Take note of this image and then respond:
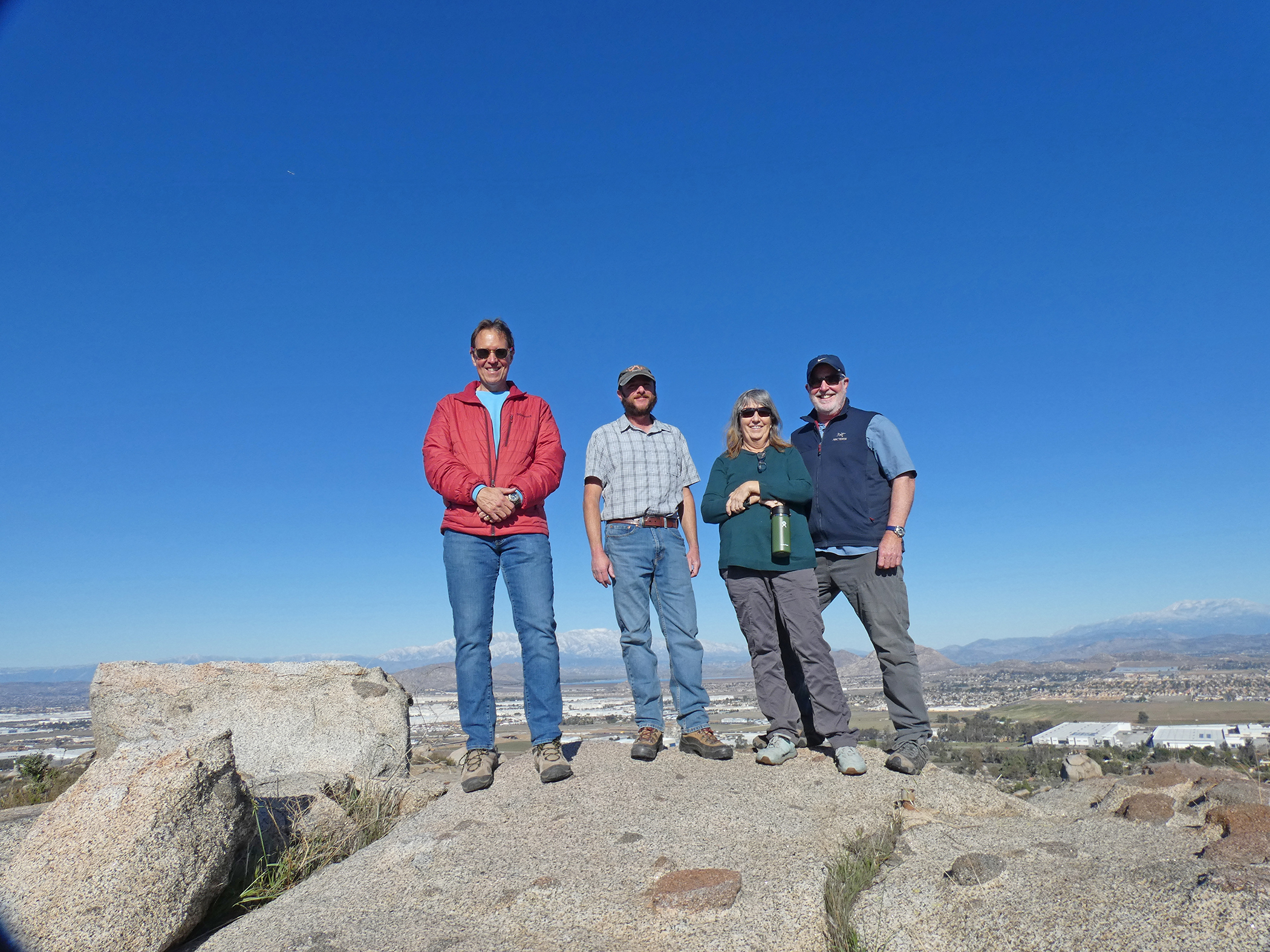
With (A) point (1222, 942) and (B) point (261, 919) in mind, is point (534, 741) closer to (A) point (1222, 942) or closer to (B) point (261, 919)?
(B) point (261, 919)

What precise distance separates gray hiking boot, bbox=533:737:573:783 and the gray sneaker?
7.13 feet

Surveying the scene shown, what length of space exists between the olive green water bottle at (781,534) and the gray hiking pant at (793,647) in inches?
7.6

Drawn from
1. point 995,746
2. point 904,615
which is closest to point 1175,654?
point 995,746

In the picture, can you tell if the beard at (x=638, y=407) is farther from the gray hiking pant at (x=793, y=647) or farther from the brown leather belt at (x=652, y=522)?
the gray hiking pant at (x=793, y=647)

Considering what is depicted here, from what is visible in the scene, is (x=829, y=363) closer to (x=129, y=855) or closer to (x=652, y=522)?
A: (x=652, y=522)

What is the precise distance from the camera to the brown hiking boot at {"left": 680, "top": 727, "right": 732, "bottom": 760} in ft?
16.1

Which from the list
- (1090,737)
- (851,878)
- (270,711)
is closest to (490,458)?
(270,711)

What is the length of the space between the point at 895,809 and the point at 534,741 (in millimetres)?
2332

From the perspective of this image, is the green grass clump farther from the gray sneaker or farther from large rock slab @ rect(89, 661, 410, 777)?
large rock slab @ rect(89, 661, 410, 777)

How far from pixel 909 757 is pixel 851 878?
198cm

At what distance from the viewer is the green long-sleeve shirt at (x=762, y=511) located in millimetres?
4941

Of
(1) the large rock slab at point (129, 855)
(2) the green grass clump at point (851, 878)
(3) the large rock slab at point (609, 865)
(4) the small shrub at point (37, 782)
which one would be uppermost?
(1) the large rock slab at point (129, 855)

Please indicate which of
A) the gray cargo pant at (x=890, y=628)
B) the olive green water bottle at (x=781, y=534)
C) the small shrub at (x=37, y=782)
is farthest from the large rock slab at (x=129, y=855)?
the gray cargo pant at (x=890, y=628)

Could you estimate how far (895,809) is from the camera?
405 cm
